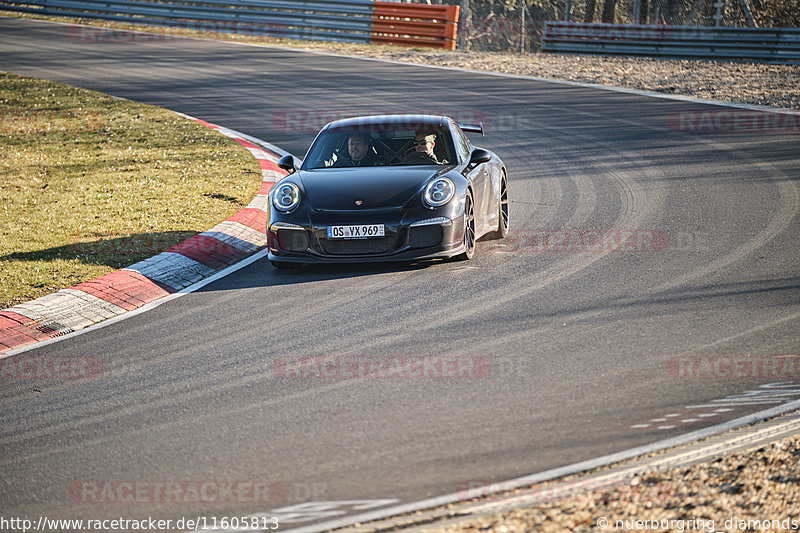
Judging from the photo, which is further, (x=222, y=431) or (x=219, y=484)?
(x=222, y=431)

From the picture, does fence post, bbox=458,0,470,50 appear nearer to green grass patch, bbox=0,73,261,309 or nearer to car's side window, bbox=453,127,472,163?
green grass patch, bbox=0,73,261,309

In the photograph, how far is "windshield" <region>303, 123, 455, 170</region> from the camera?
9508 mm

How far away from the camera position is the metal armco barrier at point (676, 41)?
22797 millimetres

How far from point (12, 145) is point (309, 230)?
27.6 ft

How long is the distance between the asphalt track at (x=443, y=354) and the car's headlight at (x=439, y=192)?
0.66 meters

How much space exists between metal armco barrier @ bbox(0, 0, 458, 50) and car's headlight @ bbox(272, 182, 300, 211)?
762 inches

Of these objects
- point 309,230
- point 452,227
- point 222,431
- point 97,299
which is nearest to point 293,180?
point 309,230

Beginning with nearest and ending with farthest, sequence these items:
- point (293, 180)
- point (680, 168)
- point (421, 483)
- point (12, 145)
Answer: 1. point (421, 483)
2. point (293, 180)
3. point (680, 168)
4. point (12, 145)

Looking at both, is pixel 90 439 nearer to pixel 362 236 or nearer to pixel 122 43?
pixel 362 236

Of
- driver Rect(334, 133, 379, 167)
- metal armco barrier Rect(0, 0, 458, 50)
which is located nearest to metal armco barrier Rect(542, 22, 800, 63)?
metal armco barrier Rect(0, 0, 458, 50)

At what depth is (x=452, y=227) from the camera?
27.8 feet

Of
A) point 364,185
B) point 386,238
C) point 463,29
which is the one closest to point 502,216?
point 364,185

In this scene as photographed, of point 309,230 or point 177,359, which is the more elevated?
point 309,230

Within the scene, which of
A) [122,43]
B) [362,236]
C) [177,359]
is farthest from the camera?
[122,43]
